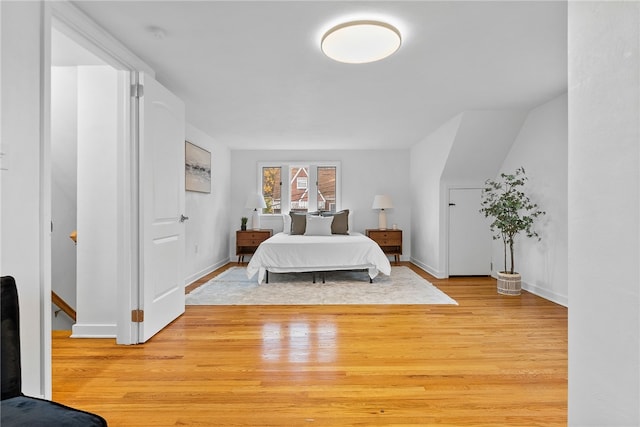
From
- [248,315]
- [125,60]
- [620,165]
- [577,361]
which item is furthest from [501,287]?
[125,60]

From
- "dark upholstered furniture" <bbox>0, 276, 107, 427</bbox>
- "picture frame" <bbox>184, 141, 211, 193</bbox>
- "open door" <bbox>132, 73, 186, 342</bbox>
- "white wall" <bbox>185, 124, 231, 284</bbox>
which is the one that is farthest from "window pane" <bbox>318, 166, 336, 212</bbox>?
"dark upholstered furniture" <bbox>0, 276, 107, 427</bbox>

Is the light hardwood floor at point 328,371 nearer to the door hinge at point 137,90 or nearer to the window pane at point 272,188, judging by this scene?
the door hinge at point 137,90

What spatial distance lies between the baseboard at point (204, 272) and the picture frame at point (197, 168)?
1226 millimetres

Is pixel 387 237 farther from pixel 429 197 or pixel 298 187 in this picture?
pixel 298 187

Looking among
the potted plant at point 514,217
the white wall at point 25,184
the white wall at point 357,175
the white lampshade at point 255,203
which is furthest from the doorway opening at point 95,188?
the potted plant at point 514,217

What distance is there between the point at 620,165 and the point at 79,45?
9.34ft

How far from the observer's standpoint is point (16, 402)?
101cm

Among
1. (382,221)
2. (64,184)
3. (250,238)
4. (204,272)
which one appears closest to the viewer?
(64,184)

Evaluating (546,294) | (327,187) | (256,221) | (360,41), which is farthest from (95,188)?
(546,294)

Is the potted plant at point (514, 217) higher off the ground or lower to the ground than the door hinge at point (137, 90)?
lower

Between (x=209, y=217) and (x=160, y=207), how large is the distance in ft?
8.57

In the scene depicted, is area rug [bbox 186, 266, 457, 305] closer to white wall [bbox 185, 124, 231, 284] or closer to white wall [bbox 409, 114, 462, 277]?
white wall [bbox 185, 124, 231, 284]

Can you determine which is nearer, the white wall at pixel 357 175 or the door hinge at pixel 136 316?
the door hinge at pixel 136 316

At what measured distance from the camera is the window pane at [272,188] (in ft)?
21.2
